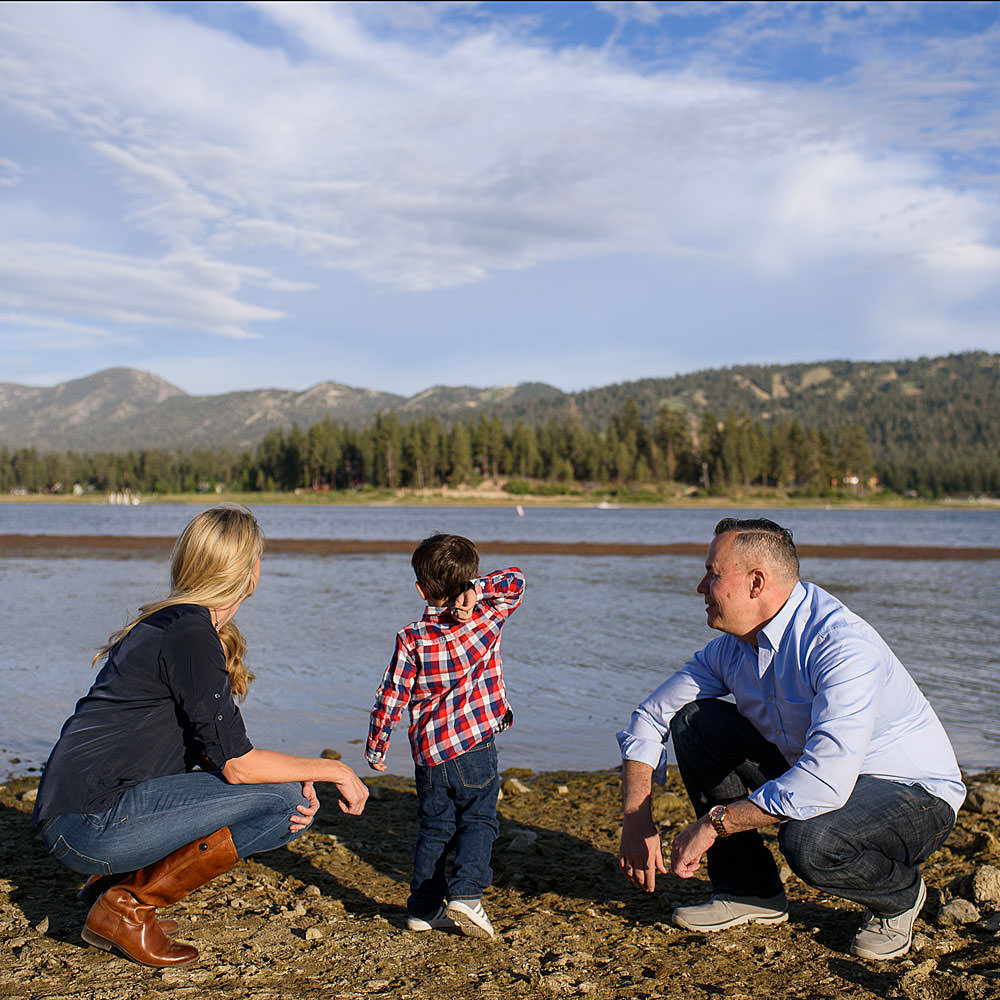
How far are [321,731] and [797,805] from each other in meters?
5.29

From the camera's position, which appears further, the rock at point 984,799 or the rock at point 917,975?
the rock at point 984,799

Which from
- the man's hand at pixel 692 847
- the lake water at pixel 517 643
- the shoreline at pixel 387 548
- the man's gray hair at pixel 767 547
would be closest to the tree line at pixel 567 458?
the shoreline at pixel 387 548

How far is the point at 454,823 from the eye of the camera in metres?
3.87

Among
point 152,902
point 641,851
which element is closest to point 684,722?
point 641,851

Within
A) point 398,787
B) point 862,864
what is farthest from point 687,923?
point 398,787

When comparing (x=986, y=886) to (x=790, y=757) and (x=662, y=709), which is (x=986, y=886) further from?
(x=662, y=709)

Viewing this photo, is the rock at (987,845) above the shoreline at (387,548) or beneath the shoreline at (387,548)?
above

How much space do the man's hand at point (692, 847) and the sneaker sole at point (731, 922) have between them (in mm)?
571

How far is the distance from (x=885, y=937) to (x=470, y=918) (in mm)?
1564

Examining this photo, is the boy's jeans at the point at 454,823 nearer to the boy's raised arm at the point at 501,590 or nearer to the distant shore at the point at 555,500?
the boy's raised arm at the point at 501,590

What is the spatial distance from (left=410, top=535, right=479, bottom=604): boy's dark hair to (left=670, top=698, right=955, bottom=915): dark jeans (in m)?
1.11

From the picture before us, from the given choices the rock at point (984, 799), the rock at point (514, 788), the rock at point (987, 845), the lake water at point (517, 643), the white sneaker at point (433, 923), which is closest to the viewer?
the white sneaker at point (433, 923)

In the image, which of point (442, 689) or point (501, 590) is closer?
point (442, 689)

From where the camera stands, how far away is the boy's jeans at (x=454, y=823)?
3707 millimetres
